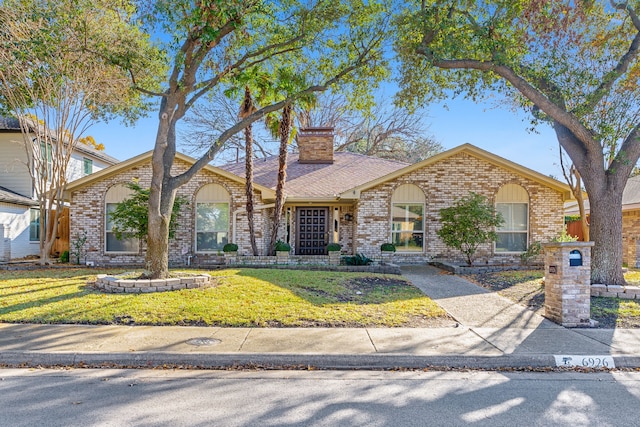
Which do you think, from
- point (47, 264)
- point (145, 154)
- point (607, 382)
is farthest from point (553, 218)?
point (47, 264)

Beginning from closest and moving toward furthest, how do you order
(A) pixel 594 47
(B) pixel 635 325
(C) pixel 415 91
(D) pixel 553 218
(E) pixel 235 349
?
1. (E) pixel 235 349
2. (B) pixel 635 325
3. (A) pixel 594 47
4. (C) pixel 415 91
5. (D) pixel 553 218

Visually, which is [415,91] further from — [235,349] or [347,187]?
[235,349]

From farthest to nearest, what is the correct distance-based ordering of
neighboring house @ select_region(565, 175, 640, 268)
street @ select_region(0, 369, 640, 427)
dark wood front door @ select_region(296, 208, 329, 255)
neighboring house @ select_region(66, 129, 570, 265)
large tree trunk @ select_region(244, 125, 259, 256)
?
1. dark wood front door @ select_region(296, 208, 329, 255)
2. neighboring house @ select_region(565, 175, 640, 268)
3. neighboring house @ select_region(66, 129, 570, 265)
4. large tree trunk @ select_region(244, 125, 259, 256)
5. street @ select_region(0, 369, 640, 427)

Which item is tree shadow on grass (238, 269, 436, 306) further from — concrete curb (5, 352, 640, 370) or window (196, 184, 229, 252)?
window (196, 184, 229, 252)

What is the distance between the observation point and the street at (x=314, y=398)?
3.55m

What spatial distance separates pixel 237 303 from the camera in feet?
24.6

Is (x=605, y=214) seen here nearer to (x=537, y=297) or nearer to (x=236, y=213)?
(x=537, y=297)

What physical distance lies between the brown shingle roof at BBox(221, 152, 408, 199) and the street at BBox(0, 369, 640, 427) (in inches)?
410

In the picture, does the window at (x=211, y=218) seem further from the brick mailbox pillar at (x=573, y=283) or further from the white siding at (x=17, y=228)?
the brick mailbox pillar at (x=573, y=283)

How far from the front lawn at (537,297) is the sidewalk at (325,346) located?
648 millimetres

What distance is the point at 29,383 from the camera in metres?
4.32

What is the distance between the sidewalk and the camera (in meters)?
4.95

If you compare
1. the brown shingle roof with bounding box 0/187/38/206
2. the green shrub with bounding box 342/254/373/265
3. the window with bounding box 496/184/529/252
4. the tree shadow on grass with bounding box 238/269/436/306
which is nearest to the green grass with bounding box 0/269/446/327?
the tree shadow on grass with bounding box 238/269/436/306

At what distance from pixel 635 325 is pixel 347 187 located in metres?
10.3
